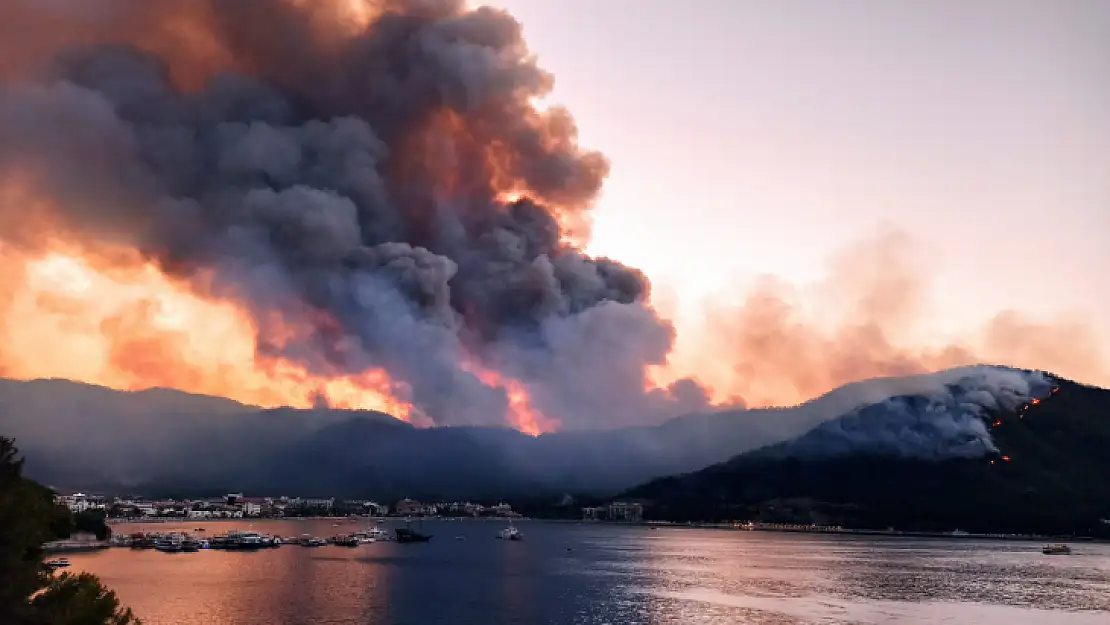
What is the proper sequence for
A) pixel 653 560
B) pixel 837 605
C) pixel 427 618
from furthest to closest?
pixel 653 560 < pixel 837 605 < pixel 427 618

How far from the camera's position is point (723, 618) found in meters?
94.8

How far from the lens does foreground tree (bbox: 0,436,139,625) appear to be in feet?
106

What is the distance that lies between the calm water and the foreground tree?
4997 centimetres

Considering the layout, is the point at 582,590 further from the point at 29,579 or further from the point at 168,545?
the point at 168,545

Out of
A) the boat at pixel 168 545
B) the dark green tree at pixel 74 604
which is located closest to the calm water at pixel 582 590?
the boat at pixel 168 545

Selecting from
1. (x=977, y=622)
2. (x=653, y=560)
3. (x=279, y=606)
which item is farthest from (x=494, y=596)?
(x=653, y=560)

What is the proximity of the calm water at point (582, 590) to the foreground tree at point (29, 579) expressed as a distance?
4997 centimetres

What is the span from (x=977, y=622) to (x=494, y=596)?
58539 millimetres

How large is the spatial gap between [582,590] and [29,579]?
308 feet

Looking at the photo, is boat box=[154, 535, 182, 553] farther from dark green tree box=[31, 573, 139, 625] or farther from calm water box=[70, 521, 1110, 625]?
dark green tree box=[31, 573, 139, 625]

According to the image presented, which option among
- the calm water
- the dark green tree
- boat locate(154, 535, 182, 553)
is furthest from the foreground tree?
boat locate(154, 535, 182, 553)

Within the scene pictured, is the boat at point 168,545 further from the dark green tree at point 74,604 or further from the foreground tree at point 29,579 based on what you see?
the dark green tree at point 74,604

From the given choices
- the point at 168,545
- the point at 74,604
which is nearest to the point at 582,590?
the point at 74,604

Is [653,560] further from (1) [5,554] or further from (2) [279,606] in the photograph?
(1) [5,554]
